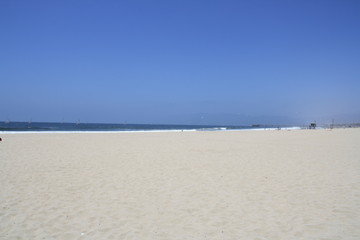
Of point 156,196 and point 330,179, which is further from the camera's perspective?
point 330,179

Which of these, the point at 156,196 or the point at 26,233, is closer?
the point at 26,233

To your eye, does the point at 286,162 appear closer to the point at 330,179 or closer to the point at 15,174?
the point at 330,179

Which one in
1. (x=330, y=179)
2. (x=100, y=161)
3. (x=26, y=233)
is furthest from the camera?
(x=100, y=161)

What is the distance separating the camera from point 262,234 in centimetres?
455

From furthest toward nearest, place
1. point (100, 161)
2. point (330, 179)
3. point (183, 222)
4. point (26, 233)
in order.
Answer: point (100, 161) < point (330, 179) < point (183, 222) < point (26, 233)

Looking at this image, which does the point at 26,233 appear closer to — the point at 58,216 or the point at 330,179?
the point at 58,216

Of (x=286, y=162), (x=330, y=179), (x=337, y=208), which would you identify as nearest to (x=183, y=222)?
(x=337, y=208)

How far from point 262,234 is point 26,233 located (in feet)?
14.7

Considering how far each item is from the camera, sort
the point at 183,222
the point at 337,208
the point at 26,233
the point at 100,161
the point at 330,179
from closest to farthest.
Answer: the point at 26,233 → the point at 183,222 → the point at 337,208 → the point at 330,179 → the point at 100,161

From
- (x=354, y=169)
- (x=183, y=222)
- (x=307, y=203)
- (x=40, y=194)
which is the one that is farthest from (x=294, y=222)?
(x=354, y=169)

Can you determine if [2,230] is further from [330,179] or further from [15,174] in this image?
[330,179]

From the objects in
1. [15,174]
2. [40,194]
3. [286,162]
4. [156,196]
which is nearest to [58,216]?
[40,194]

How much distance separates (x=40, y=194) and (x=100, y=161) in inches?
207

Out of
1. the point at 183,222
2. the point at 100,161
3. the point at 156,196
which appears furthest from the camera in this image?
the point at 100,161
